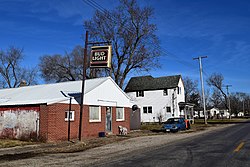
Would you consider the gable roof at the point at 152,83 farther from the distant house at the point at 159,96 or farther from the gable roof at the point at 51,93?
the gable roof at the point at 51,93

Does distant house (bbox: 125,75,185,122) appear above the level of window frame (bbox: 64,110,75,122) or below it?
above

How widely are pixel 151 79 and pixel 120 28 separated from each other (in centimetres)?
1466

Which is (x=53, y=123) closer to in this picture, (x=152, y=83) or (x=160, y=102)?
(x=160, y=102)

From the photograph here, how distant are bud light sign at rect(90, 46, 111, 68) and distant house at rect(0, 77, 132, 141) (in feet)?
11.6

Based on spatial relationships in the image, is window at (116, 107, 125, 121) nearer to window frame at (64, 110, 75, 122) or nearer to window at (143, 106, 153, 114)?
window frame at (64, 110, 75, 122)

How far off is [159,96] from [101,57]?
29.9 metres

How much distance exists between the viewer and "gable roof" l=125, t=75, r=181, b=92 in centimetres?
4588

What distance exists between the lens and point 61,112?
18.5 metres

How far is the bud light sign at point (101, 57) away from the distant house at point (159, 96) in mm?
26640

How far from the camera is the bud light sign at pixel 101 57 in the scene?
17625mm

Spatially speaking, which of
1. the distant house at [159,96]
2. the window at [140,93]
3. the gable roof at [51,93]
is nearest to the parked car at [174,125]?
the gable roof at [51,93]

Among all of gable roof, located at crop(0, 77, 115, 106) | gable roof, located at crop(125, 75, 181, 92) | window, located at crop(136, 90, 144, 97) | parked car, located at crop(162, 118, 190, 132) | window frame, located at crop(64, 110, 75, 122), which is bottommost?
parked car, located at crop(162, 118, 190, 132)

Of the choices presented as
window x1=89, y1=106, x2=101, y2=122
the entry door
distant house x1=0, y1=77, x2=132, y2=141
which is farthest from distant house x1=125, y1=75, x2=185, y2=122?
window x1=89, y1=106, x2=101, y2=122

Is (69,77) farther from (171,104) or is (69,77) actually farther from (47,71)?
(171,104)
